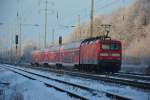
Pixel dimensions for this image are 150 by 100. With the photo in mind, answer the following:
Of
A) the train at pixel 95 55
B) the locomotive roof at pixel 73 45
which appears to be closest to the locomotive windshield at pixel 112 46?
the train at pixel 95 55

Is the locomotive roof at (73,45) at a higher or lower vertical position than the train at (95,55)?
higher

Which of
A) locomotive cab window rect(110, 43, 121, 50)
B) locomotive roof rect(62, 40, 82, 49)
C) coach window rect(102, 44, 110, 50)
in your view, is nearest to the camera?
coach window rect(102, 44, 110, 50)

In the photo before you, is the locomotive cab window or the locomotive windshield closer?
the locomotive windshield

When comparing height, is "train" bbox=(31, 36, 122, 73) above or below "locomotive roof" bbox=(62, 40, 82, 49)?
below

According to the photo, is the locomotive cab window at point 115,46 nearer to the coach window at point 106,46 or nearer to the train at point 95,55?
the train at point 95,55

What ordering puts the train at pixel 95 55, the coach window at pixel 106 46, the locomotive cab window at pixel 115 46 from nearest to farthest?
the train at pixel 95 55
the coach window at pixel 106 46
the locomotive cab window at pixel 115 46

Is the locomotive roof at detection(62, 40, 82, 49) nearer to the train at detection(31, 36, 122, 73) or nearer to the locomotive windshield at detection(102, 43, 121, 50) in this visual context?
the train at detection(31, 36, 122, 73)

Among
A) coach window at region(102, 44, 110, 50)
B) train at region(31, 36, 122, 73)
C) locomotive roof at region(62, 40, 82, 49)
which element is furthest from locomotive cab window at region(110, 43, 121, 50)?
locomotive roof at region(62, 40, 82, 49)

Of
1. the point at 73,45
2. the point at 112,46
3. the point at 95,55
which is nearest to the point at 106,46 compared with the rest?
the point at 112,46

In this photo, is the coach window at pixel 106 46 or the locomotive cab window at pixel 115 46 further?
the locomotive cab window at pixel 115 46

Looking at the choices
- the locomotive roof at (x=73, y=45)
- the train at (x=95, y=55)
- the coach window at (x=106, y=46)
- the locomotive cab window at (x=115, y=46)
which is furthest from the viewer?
the locomotive roof at (x=73, y=45)

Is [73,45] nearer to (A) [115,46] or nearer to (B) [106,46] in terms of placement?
(A) [115,46]

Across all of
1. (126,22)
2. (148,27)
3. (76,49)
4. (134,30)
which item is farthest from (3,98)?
(126,22)

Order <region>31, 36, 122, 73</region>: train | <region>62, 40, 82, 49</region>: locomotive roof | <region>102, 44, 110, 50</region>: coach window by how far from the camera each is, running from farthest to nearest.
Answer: <region>62, 40, 82, 49</region>: locomotive roof, <region>102, 44, 110, 50</region>: coach window, <region>31, 36, 122, 73</region>: train
